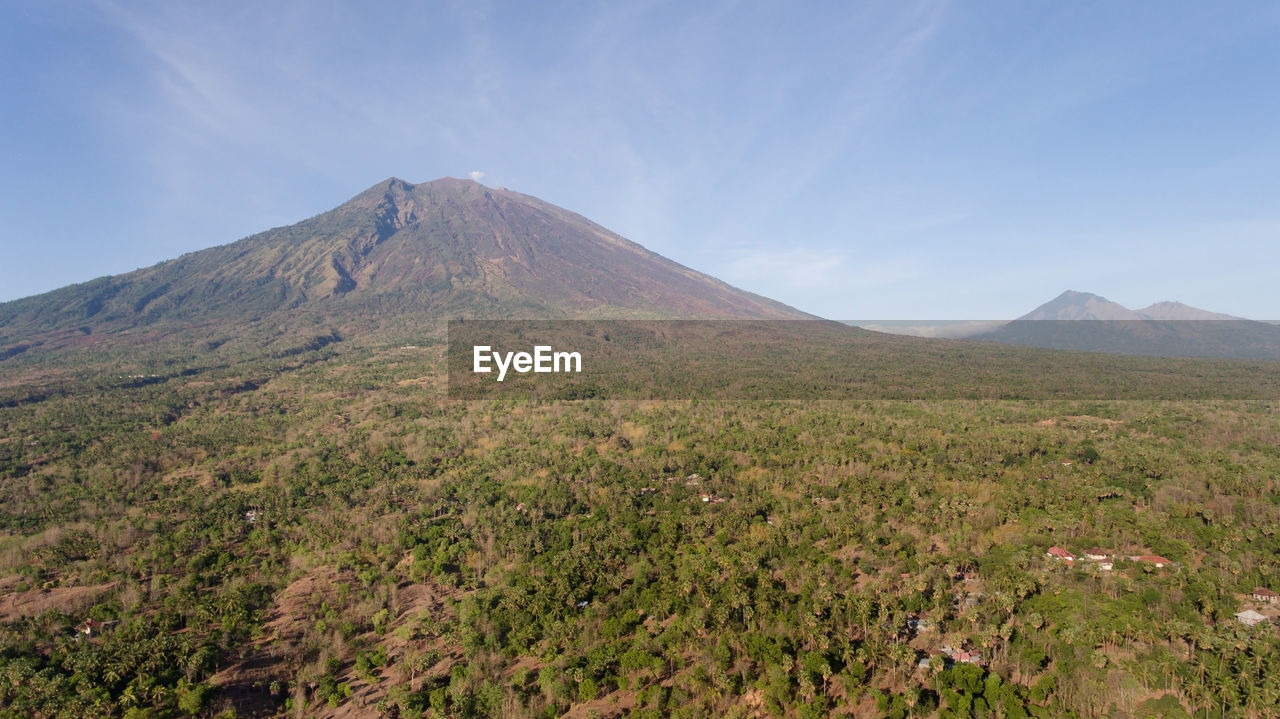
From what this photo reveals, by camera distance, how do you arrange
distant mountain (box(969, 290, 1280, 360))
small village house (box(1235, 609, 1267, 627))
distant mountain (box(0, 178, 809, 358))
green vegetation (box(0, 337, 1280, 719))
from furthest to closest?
distant mountain (box(969, 290, 1280, 360))
distant mountain (box(0, 178, 809, 358))
small village house (box(1235, 609, 1267, 627))
green vegetation (box(0, 337, 1280, 719))

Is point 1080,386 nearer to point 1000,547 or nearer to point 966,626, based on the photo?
point 1000,547

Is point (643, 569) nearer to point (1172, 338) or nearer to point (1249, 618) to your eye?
point (1249, 618)

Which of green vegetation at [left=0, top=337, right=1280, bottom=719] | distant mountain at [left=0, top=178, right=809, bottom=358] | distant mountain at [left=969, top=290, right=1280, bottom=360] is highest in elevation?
distant mountain at [left=0, top=178, right=809, bottom=358]

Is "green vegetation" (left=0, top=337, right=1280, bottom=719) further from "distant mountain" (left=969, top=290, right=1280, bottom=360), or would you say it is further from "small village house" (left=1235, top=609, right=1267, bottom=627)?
"distant mountain" (left=969, top=290, right=1280, bottom=360)

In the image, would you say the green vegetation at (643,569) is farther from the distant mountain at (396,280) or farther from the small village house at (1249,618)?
the distant mountain at (396,280)

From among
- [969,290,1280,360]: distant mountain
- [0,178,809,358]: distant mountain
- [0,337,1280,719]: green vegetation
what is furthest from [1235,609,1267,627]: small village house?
[969,290,1280,360]: distant mountain

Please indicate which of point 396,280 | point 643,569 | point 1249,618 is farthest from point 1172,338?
point 396,280

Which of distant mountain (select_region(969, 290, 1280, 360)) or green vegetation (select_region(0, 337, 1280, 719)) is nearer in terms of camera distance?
green vegetation (select_region(0, 337, 1280, 719))
